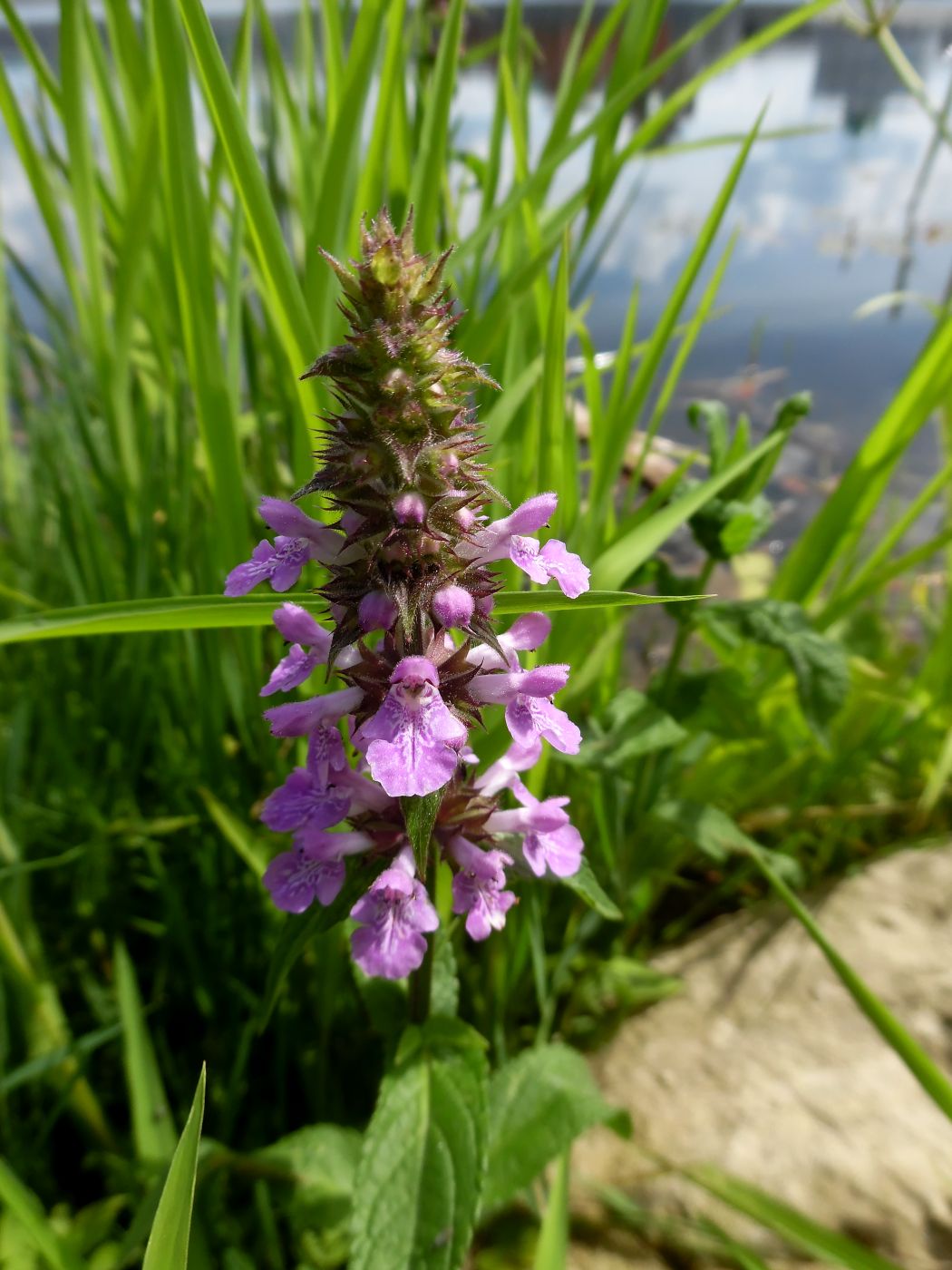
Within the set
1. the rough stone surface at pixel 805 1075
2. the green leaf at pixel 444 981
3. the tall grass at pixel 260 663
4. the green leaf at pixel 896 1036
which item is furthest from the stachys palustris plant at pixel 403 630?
the rough stone surface at pixel 805 1075

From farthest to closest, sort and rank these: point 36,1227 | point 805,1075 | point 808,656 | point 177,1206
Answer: point 805,1075 → point 808,656 → point 36,1227 → point 177,1206

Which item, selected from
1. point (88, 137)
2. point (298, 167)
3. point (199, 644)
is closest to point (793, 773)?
point (199, 644)

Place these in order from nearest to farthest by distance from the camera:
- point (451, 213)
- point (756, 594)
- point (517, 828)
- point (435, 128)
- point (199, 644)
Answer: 1. point (517, 828)
2. point (435, 128)
3. point (199, 644)
4. point (451, 213)
5. point (756, 594)

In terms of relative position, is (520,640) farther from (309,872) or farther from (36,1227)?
(36,1227)

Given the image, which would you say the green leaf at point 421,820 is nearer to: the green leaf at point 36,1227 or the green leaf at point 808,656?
the green leaf at point 36,1227

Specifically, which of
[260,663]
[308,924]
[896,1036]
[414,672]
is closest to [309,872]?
[308,924]

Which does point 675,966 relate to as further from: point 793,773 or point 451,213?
point 451,213

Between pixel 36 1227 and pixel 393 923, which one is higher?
pixel 393 923
